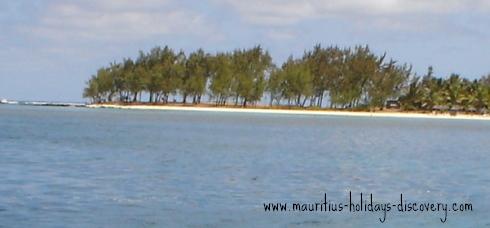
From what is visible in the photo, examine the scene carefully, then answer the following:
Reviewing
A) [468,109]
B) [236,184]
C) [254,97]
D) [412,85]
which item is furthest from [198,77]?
[236,184]

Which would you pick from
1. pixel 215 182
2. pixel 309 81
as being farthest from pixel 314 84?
pixel 215 182

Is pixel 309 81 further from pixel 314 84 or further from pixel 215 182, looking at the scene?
pixel 215 182

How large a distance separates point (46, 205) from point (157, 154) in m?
23.7

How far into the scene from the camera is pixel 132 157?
149ft

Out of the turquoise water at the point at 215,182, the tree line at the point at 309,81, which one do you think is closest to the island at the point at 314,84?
the tree line at the point at 309,81

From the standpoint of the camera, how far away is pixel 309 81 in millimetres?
167625

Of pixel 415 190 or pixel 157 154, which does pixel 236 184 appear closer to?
pixel 415 190

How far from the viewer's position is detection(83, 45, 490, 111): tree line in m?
168

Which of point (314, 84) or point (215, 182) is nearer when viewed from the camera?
point (215, 182)

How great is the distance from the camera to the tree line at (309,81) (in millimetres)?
168500

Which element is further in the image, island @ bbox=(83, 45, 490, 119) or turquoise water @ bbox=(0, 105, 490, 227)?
island @ bbox=(83, 45, 490, 119)

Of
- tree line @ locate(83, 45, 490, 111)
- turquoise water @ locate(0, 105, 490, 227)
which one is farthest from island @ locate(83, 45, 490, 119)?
turquoise water @ locate(0, 105, 490, 227)

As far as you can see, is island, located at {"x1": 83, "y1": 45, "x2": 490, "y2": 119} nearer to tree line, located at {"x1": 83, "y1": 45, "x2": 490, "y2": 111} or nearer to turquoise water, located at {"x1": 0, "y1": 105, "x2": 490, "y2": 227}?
tree line, located at {"x1": 83, "y1": 45, "x2": 490, "y2": 111}

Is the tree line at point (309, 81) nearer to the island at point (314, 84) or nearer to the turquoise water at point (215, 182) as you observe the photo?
the island at point (314, 84)
